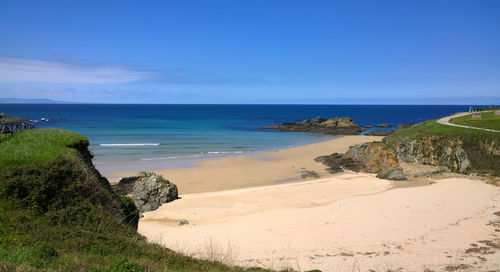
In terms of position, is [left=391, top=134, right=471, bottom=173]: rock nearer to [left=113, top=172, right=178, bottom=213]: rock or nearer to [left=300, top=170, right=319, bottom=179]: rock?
[left=300, top=170, right=319, bottom=179]: rock

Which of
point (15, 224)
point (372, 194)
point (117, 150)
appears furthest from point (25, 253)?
point (117, 150)

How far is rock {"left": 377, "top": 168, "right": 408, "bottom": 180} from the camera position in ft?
83.0

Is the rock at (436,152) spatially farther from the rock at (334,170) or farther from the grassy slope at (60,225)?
the grassy slope at (60,225)

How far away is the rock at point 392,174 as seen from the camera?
25297 mm

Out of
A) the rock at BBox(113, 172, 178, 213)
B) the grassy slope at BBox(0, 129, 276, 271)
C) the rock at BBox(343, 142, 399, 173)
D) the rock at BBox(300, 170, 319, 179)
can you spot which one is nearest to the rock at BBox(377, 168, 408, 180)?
the rock at BBox(343, 142, 399, 173)

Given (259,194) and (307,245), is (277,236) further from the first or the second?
(259,194)

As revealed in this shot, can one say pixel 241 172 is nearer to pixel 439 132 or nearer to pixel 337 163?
pixel 337 163

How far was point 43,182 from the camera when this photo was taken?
10.0 m

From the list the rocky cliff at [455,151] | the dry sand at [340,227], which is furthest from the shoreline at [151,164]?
the rocky cliff at [455,151]

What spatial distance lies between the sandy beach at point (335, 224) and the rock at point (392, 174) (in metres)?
0.71

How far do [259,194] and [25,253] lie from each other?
1588 cm

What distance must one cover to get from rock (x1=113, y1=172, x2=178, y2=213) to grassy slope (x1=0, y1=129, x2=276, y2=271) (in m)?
8.13

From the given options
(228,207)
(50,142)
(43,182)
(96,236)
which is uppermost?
(50,142)

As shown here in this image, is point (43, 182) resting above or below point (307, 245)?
above
